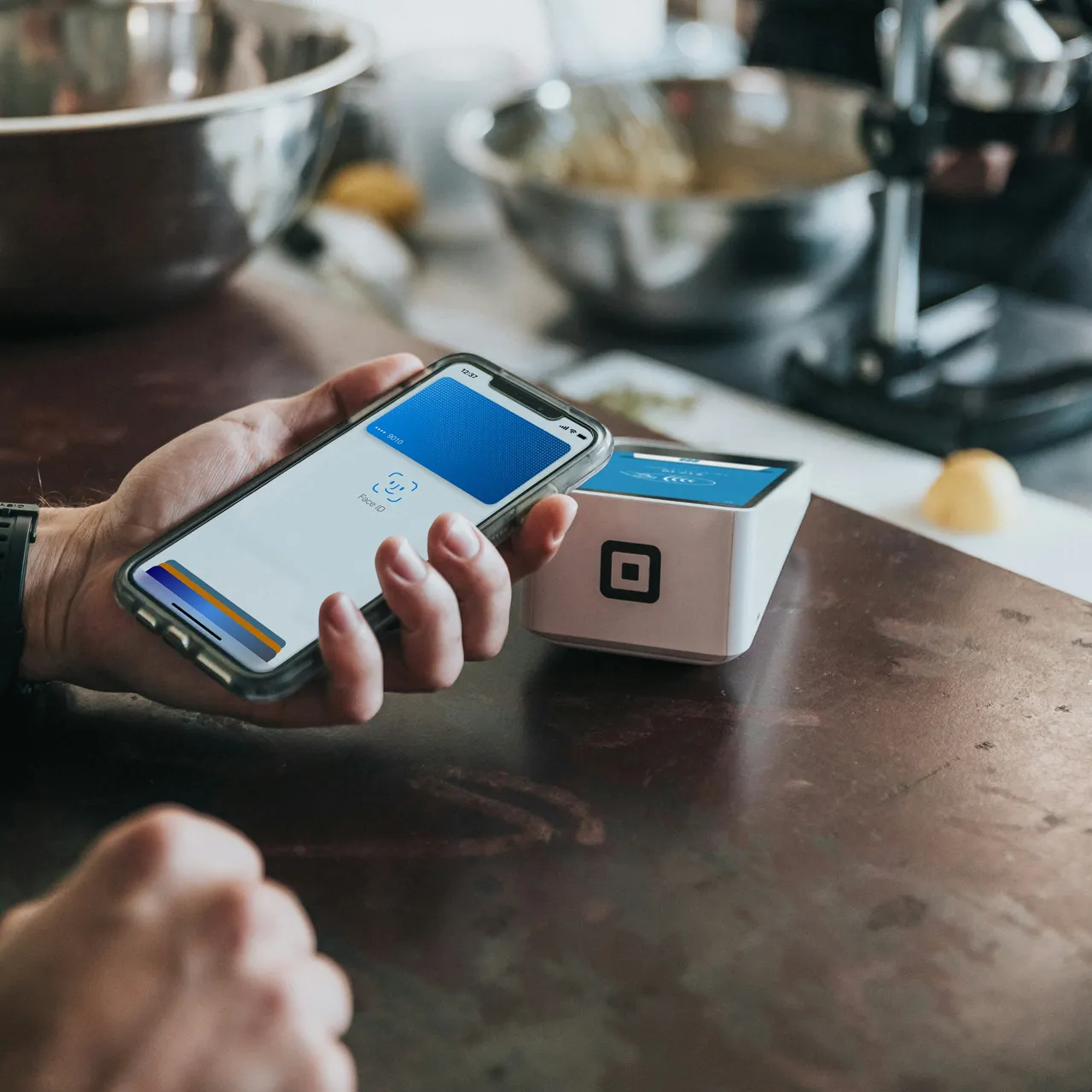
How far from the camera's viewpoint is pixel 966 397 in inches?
41.8

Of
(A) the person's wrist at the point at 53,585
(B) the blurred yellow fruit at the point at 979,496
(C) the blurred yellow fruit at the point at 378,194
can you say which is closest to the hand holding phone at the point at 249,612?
(A) the person's wrist at the point at 53,585

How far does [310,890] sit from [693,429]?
0.71 m

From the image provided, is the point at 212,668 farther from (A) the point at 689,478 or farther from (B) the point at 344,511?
(A) the point at 689,478

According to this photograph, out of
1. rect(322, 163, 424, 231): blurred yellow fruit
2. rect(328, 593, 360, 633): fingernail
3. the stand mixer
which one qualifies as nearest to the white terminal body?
rect(328, 593, 360, 633): fingernail

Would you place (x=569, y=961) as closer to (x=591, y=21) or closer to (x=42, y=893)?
(x=42, y=893)

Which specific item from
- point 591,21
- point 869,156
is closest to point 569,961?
point 869,156

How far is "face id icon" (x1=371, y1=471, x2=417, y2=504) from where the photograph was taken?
51cm

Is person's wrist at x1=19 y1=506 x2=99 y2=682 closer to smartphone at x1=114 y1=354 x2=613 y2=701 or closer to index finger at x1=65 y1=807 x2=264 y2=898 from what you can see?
smartphone at x1=114 y1=354 x2=613 y2=701

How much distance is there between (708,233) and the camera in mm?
1072

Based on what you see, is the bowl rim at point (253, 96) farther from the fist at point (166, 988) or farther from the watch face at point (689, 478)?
the fist at point (166, 988)

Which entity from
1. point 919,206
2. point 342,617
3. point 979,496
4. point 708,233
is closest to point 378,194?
point 708,233

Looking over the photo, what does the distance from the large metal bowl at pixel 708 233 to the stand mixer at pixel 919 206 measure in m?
0.05

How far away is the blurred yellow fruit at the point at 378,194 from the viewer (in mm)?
1408

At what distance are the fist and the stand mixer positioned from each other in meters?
0.85
